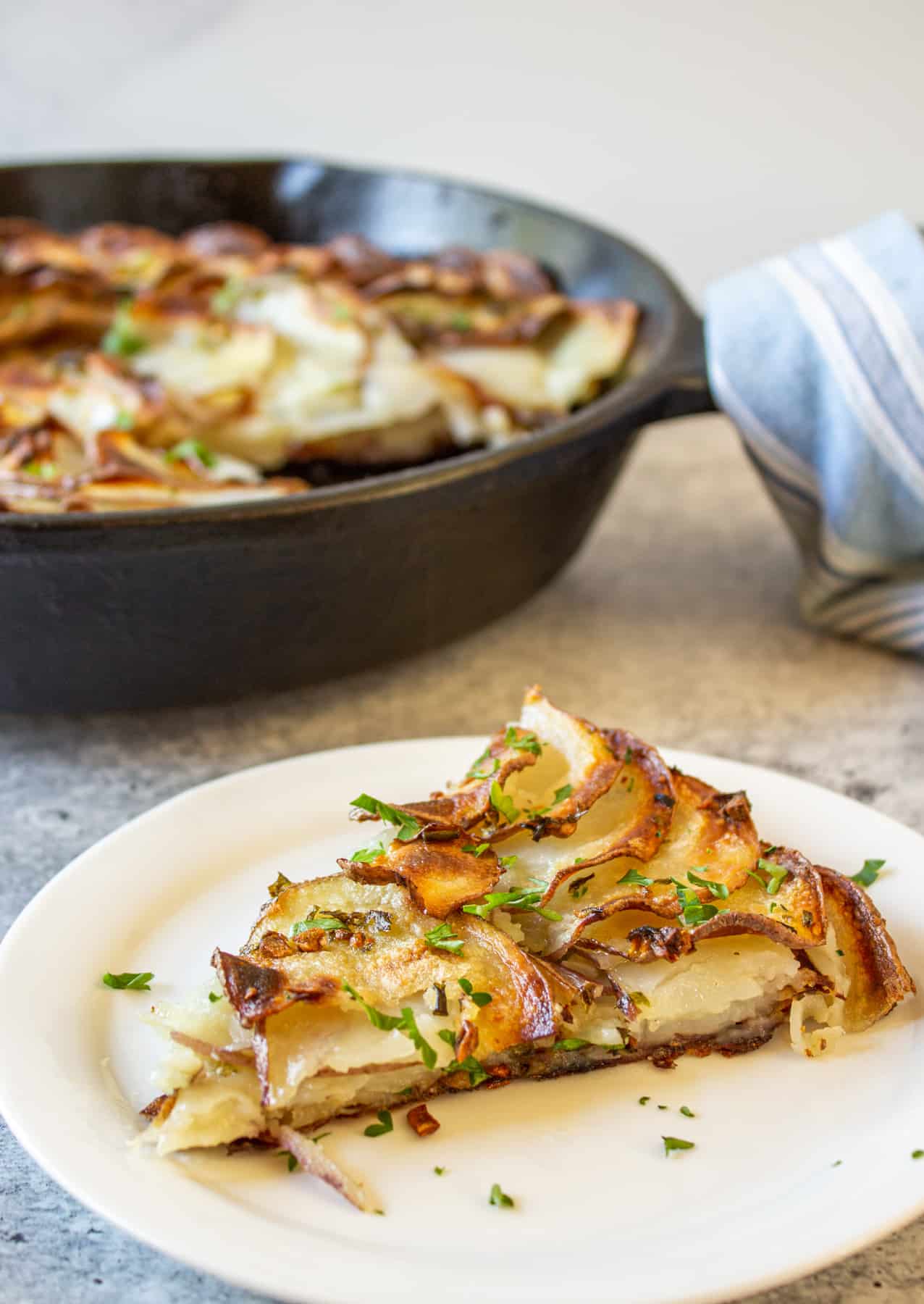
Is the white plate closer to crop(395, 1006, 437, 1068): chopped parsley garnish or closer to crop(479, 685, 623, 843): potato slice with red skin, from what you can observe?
crop(395, 1006, 437, 1068): chopped parsley garnish

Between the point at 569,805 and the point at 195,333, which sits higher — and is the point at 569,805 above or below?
above

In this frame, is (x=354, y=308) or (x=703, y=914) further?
(x=354, y=308)

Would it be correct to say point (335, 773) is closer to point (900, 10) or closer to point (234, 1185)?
point (234, 1185)

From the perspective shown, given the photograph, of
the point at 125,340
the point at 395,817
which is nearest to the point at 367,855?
the point at 395,817

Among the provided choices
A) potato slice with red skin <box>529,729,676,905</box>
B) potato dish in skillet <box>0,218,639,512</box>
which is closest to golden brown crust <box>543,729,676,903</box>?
potato slice with red skin <box>529,729,676,905</box>

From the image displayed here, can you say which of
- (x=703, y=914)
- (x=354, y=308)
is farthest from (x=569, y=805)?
(x=354, y=308)

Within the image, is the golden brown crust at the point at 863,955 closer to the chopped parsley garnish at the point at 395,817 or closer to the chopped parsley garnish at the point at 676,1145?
the chopped parsley garnish at the point at 676,1145
